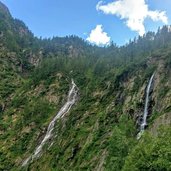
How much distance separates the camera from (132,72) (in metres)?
137

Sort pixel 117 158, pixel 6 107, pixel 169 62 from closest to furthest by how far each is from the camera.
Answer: pixel 117 158 → pixel 169 62 → pixel 6 107

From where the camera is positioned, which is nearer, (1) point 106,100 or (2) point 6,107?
(1) point 106,100

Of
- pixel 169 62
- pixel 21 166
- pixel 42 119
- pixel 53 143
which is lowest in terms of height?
pixel 21 166

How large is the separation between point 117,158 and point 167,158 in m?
19.6

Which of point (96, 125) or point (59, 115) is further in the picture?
point (59, 115)

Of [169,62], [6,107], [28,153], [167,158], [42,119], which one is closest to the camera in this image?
[167,158]

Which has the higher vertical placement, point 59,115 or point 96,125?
point 59,115

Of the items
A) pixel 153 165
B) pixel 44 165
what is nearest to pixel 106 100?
pixel 44 165

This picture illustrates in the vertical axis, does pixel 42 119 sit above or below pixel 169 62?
below

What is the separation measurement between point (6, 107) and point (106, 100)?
63633 mm

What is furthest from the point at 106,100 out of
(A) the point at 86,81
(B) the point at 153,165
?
(B) the point at 153,165

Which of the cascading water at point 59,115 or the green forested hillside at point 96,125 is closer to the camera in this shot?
the green forested hillside at point 96,125

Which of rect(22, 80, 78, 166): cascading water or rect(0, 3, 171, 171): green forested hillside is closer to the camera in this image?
rect(0, 3, 171, 171): green forested hillside

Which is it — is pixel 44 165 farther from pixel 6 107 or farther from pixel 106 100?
pixel 6 107
